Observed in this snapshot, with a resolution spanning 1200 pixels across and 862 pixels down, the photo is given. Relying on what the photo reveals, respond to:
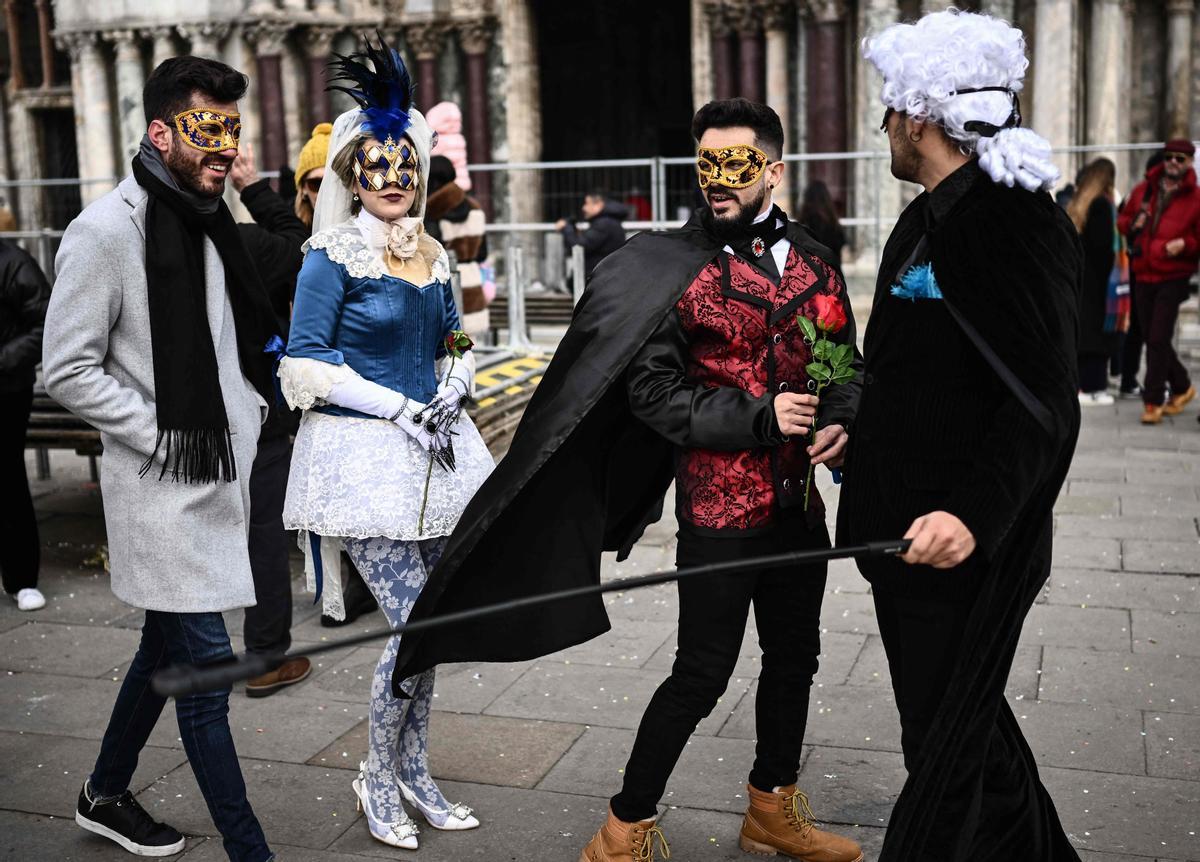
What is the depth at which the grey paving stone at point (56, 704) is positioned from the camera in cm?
484

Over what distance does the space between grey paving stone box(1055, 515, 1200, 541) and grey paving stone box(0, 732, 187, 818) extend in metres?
4.51

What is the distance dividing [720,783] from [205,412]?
6.05 feet

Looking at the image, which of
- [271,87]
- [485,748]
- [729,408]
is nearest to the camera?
[729,408]

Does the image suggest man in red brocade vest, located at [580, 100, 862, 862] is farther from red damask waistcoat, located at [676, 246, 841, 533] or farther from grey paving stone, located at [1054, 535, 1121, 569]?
grey paving stone, located at [1054, 535, 1121, 569]

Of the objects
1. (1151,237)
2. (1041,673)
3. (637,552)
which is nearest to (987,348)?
(1041,673)

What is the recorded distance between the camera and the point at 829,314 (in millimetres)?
3396

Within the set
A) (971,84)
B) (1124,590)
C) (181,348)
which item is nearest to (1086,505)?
(1124,590)

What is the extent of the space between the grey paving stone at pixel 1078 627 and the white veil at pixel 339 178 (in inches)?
118

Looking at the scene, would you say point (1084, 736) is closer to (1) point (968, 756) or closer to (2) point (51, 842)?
(1) point (968, 756)

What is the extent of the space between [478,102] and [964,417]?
14.4 m

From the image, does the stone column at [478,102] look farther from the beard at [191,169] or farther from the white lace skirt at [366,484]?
the beard at [191,169]

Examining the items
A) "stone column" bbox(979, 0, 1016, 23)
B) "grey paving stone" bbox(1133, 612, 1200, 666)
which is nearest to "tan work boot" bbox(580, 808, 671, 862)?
"grey paving stone" bbox(1133, 612, 1200, 666)

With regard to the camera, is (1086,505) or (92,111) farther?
(92,111)

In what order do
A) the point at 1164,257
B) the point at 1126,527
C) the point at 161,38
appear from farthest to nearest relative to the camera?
1. the point at 161,38
2. the point at 1164,257
3. the point at 1126,527
